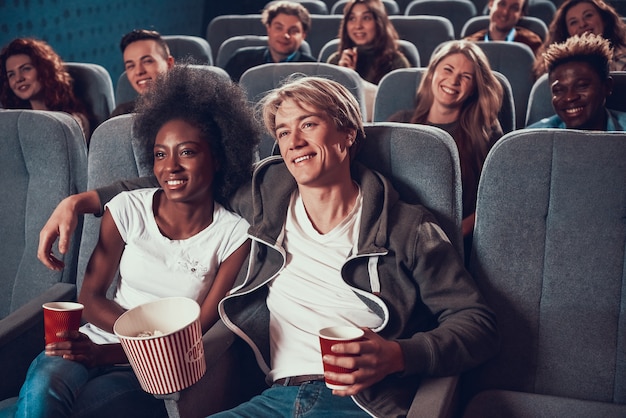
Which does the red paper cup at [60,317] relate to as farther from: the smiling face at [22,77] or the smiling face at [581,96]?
the smiling face at [22,77]

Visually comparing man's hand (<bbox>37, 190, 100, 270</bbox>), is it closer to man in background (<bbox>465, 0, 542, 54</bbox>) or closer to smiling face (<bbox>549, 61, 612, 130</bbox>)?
smiling face (<bbox>549, 61, 612, 130</bbox>)

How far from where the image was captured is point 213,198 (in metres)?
1.75

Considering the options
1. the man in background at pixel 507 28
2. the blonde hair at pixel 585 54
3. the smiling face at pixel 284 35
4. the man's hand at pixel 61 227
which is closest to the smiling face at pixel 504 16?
the man in background at pixel 507 28

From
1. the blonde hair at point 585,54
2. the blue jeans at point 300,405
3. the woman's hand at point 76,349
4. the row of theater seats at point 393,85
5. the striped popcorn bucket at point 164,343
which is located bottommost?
the blue jeans at point 300,405

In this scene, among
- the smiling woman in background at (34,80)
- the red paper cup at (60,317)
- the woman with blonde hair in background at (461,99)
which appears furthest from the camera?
the smiling woman in background at (34,80)

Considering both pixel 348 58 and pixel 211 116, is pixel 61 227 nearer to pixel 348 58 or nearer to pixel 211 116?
pixel 211 116

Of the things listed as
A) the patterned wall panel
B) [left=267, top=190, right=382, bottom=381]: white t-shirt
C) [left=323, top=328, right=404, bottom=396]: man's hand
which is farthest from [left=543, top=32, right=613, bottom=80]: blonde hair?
the patterned wall panel

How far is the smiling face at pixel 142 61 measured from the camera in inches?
122

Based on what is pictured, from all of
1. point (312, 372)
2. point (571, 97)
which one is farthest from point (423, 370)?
point (571, 97)

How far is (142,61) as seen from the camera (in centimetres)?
311

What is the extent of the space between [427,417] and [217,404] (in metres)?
0.47

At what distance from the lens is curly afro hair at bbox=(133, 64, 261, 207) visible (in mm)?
1701

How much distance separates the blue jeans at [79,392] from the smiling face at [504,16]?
3.03 meters

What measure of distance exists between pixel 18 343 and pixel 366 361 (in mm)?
832
